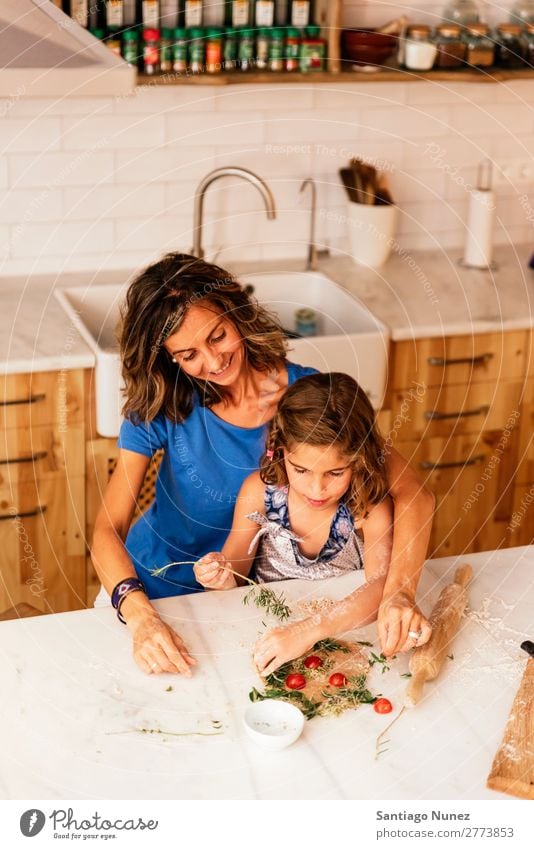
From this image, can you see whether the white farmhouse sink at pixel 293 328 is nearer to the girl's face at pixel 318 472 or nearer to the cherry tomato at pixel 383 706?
the girl's face at pixel 318 472

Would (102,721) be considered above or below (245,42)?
below

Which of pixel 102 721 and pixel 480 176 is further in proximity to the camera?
pixel 480 176

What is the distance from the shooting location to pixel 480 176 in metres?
3.32

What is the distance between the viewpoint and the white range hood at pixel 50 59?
66.6 inches

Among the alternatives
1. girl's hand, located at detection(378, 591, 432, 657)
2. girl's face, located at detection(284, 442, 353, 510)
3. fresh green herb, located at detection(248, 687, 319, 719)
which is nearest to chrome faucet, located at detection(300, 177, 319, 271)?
girl's face, located at detection(284, 442, 353, 510)

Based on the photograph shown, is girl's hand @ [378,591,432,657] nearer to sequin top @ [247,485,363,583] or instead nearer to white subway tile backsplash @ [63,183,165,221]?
sequin top @ [247,485,363,583]

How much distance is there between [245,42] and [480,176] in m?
0.84

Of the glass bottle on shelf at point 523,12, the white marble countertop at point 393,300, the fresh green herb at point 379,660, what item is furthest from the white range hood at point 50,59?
the glass bottle on shelf at point 523,12

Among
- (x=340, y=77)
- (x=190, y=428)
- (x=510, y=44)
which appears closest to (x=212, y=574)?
(x=190, y=428)

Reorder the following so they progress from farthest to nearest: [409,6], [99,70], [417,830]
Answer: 1. [409,6]
2. [99,70]
3. [417,830]

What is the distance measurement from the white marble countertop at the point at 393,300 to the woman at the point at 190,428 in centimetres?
52

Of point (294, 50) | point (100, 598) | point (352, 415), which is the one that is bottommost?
point (100, 598)

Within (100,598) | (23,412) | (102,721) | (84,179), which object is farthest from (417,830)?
(84,179)

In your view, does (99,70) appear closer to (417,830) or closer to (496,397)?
(417,830)
